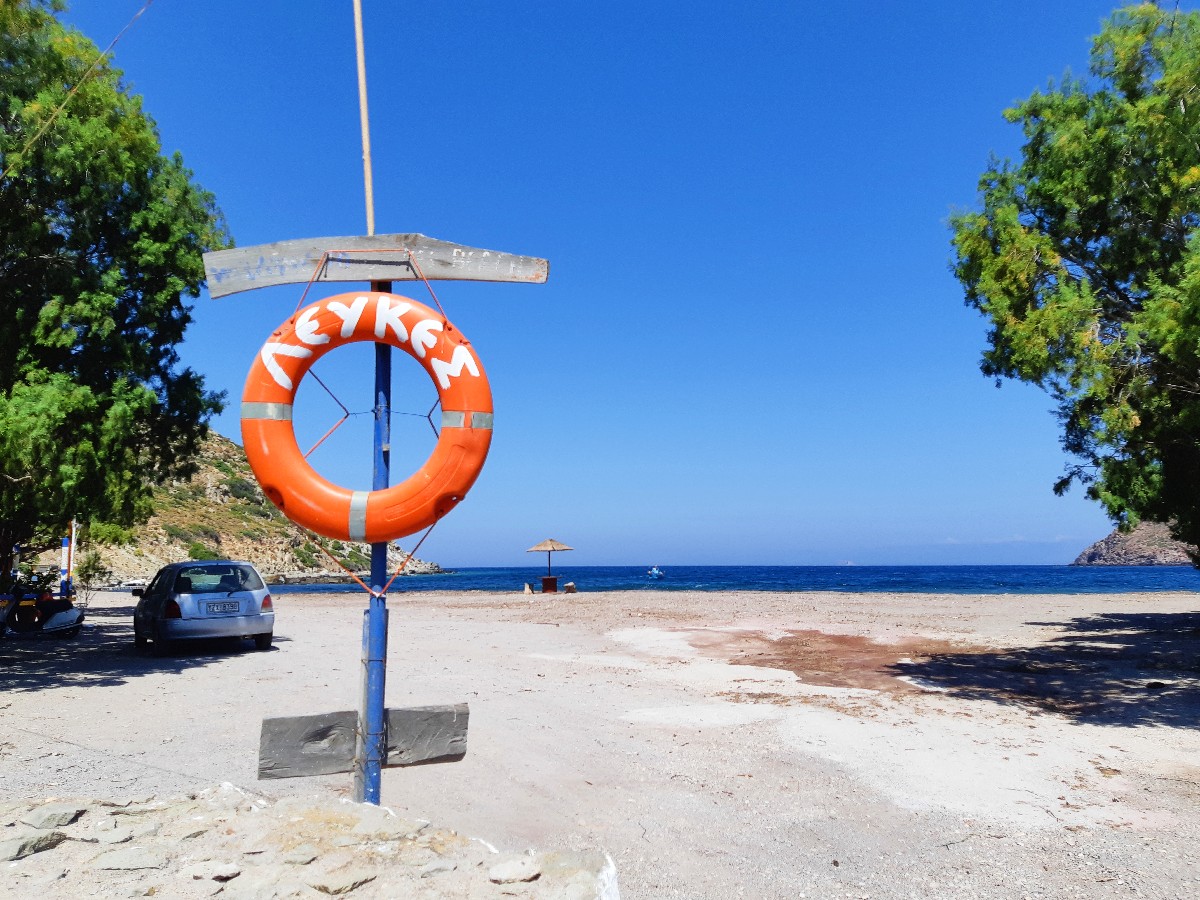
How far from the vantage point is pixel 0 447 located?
8172mm

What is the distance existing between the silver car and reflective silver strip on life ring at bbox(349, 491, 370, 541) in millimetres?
9578

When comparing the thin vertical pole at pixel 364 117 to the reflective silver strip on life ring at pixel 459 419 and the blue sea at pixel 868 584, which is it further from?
the blue sea at pixel 868 584

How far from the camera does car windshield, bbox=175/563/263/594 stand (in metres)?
12.2

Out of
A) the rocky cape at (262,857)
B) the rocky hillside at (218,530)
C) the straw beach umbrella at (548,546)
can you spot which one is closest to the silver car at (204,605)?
the rocky cape at (262,857)

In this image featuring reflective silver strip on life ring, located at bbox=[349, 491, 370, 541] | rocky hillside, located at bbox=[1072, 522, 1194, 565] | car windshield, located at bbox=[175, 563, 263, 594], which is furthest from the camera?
rocky hillside, located at bbox=[1072, 522, 1194, 565]

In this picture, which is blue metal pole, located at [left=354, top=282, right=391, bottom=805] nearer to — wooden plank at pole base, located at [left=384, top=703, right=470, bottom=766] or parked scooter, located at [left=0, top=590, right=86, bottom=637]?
wooden plank at pole base, located at [left=384, top=703, right=470, bottom=766]

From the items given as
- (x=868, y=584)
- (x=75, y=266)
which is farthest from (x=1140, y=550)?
(x=75, y=266)

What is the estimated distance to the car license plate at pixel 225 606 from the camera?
40.3 feet

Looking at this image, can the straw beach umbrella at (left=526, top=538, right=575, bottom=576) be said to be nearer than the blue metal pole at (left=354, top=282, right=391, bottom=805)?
No

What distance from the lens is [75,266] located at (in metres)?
10.6

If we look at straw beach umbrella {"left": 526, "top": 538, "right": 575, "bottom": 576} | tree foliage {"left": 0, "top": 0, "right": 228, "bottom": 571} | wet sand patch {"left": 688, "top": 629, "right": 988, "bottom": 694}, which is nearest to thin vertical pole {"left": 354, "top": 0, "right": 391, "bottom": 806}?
tree foliage {"left": 0, "top": 0, "right": 228, "bottom": 571}

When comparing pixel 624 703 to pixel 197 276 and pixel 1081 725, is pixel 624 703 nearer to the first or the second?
pixel 1081 725

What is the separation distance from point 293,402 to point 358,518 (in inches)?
29.4

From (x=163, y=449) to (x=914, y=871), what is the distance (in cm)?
1314
